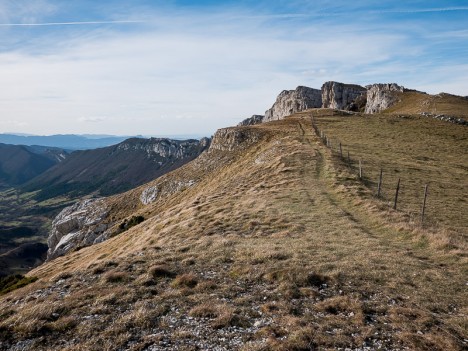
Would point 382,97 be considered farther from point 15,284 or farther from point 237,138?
point 15,284

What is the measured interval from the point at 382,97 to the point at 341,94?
4199cm

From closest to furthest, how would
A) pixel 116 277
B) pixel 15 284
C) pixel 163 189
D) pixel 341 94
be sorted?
pixel 116 277 → pixel 15 284 → pixel 163 189 → pixel 341 94

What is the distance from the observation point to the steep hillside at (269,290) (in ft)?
39.7

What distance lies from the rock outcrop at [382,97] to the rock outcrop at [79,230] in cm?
10982

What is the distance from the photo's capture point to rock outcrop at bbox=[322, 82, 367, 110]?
574ft

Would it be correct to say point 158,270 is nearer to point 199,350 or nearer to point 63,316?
point 63,316

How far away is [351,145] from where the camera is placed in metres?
62.1

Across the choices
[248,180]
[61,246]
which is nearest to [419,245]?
[248,180]

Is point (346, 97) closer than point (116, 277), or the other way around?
point (116, 277)

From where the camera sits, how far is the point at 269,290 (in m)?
16.2

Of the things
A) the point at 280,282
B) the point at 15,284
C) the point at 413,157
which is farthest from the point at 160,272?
the point at 413,157

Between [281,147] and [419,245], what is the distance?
41.3m

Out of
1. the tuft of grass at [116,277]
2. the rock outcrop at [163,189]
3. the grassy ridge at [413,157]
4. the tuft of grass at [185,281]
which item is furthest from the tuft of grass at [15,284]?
the rock outcrop at [163,189]

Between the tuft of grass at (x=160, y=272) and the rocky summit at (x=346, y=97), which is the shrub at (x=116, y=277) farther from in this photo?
the rocky summit at (x=346, y=97)
